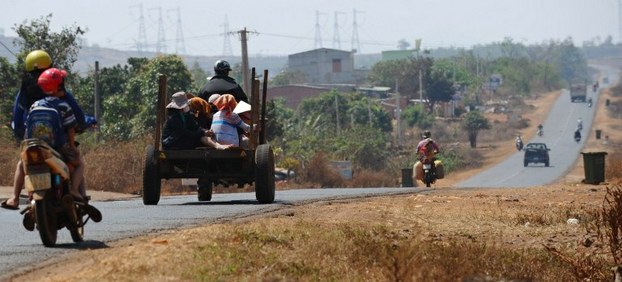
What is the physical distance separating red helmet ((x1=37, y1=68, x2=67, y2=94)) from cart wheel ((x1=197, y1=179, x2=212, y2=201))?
803 cm

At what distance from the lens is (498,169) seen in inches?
3755

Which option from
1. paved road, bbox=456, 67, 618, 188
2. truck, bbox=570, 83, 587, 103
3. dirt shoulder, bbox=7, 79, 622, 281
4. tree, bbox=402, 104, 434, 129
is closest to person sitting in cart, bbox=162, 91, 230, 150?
dirt shoulder, bbox=7, 79, 622, 281

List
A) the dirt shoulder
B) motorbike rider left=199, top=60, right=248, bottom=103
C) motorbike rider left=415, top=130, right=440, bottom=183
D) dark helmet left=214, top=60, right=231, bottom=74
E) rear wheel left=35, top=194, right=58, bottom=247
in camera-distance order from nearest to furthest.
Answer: the dirt shoulder → rear wheel left=35, top=194, right=58, bottom=247 → motorbike rider left=199, top=60, right=248, bottom=103 → dark helmet left=214, top=60, right=231, bottom=74 → motorbike rider left=415, top=130, right=440, bottom=183

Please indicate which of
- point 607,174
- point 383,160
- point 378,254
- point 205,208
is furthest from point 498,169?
A: point 378,254

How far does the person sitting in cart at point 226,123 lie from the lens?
67.1 feet

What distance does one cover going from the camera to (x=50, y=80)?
42.8 ft

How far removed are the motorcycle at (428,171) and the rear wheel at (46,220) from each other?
2081 centimetres

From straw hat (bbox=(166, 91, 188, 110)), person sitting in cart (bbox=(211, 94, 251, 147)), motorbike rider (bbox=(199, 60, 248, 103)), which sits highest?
motorbike rider (bbox=(199, 60, 248, 103))

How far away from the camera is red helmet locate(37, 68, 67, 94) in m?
13.0

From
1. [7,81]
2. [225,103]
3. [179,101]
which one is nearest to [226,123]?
[225,103]

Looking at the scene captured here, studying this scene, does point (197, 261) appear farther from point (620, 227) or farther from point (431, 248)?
point (620, 227)

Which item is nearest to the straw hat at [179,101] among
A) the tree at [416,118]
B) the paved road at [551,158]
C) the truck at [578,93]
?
the paved road at [551,158]

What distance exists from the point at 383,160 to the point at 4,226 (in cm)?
7432

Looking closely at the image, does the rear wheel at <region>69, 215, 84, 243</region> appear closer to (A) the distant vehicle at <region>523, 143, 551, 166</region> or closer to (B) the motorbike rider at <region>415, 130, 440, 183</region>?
(B) the motorbike rider at <region>415, 130, 440, 183</region>
